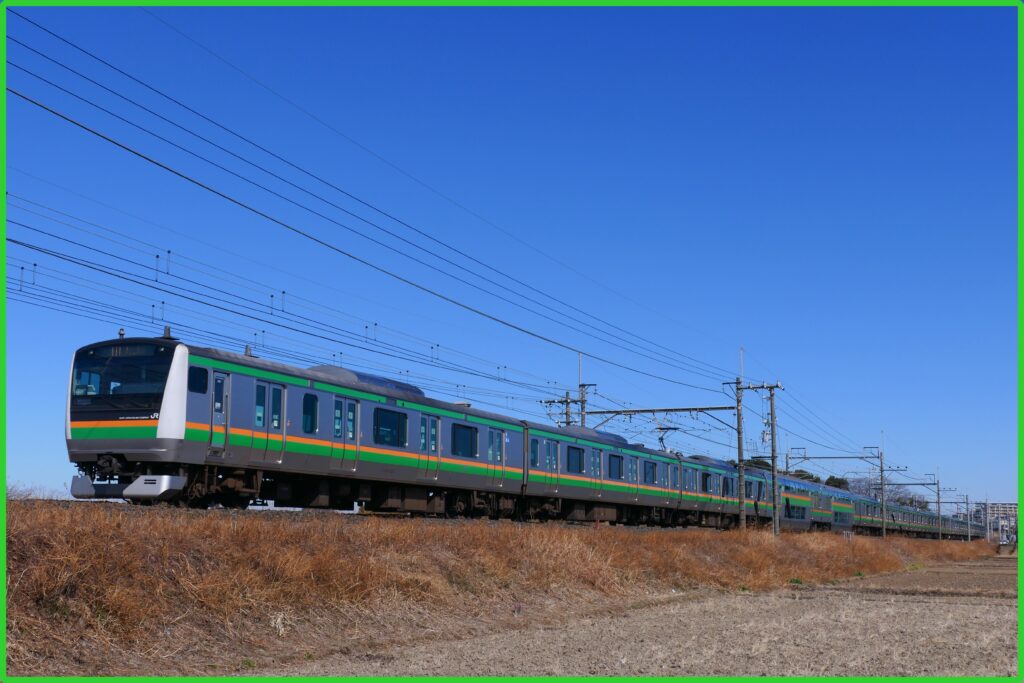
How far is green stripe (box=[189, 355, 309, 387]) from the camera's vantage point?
18.4 meters

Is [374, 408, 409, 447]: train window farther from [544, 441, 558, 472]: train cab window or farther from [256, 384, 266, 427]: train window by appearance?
[544, 441, 558, 472]: train cab window

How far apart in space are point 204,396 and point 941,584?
2168cm

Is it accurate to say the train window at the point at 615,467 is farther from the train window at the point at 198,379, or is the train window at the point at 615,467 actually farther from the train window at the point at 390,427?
the train window at the point at 198,379

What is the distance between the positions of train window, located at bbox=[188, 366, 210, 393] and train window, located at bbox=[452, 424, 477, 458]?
27.3 ft

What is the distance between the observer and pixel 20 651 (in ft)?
30.7

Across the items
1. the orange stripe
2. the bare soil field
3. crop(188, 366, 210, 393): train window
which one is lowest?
the bare soil field

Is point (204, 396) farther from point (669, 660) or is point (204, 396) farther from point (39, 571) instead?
point (669, 660)

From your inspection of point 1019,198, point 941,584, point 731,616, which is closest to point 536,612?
point 731,616

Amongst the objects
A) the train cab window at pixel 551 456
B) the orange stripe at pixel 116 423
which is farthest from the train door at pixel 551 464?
the orange stripe at pixel 116 423

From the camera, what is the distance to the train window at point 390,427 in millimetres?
22703

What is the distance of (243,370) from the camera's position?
63.4 ft

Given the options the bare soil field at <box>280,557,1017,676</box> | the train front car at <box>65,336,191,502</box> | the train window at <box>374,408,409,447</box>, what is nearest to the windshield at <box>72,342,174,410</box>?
the train front car at <box>65,336,191,502</box>

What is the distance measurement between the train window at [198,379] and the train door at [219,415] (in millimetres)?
204

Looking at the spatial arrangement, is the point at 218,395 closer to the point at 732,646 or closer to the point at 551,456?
the point at 732,646
